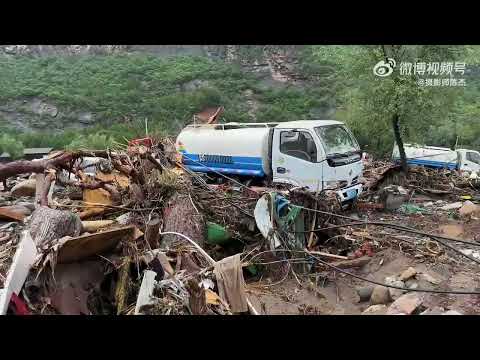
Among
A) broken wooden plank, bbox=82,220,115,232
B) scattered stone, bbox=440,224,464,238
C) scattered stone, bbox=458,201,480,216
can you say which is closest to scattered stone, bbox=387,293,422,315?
broken wooden plank, bbox=82,220,115,232

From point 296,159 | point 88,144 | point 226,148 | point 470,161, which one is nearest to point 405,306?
point 296,159

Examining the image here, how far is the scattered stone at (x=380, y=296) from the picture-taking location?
5199mm

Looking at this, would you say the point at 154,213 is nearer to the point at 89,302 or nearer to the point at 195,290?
the point at 89,302

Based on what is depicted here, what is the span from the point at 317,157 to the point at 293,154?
1.91 feet

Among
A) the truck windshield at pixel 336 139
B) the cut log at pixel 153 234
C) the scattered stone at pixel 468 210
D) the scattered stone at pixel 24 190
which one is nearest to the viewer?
the cut log at pixel 153 234

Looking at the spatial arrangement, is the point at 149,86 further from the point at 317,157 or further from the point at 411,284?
the point at 411,284

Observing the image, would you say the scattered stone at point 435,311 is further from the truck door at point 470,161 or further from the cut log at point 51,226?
the truck door at point 470,161

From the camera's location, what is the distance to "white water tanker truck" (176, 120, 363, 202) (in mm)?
8883

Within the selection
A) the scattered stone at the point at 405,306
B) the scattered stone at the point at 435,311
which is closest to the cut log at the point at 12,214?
the scattered stone at the point at 405,306

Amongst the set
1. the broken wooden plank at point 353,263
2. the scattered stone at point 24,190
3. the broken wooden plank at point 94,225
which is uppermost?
the broken wooden plank at point 94,225

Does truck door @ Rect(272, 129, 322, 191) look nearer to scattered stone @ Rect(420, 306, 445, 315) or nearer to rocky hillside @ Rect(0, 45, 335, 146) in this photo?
scattered stone @ Rect(420, 306, 445, 315)

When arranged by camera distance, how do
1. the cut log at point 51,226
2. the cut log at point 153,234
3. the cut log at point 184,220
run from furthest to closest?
the cut log at point 184,220, the cut log at point 153,234, the cut log at point 51,226

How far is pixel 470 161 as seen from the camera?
1631 cm

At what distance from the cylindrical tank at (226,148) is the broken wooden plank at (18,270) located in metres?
Result: 6.21
